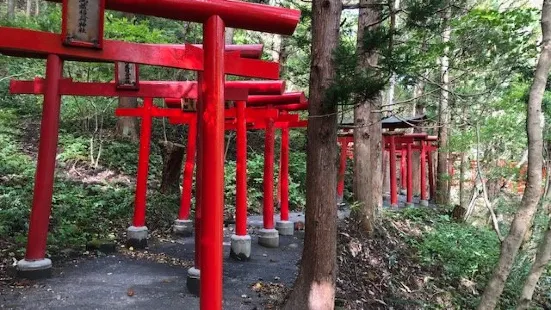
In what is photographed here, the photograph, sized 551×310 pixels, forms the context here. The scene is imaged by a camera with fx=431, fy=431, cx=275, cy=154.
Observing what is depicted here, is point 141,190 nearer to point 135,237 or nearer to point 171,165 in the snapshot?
point 135,237

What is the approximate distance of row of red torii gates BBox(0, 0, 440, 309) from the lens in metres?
3.52

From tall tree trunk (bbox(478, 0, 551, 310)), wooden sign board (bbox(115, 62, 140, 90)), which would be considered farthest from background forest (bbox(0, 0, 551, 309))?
wooden sign board (bbox(115, 62, 140, 90))

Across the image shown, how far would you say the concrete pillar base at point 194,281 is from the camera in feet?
18.0

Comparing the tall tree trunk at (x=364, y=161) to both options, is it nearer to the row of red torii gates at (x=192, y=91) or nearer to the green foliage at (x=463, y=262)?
the row of red torii gates at (x=192, y=91)

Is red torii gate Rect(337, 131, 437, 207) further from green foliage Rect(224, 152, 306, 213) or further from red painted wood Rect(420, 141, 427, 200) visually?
green foliage Rect(224, 152, 306, 213)

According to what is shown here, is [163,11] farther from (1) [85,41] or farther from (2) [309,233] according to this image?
(2) [309,233]

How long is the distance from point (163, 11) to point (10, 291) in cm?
397

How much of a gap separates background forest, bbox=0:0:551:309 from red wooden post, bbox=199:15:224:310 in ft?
4.59

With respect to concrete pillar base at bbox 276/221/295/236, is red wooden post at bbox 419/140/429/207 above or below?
above

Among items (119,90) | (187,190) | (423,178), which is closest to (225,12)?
(119,90)

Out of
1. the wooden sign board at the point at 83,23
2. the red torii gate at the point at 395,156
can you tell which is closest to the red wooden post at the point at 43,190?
the wooden sign board at the point at 83,23

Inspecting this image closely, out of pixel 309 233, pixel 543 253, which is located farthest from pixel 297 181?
pixel 309 233

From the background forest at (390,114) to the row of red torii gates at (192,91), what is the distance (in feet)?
3.39

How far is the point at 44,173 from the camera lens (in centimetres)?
563
